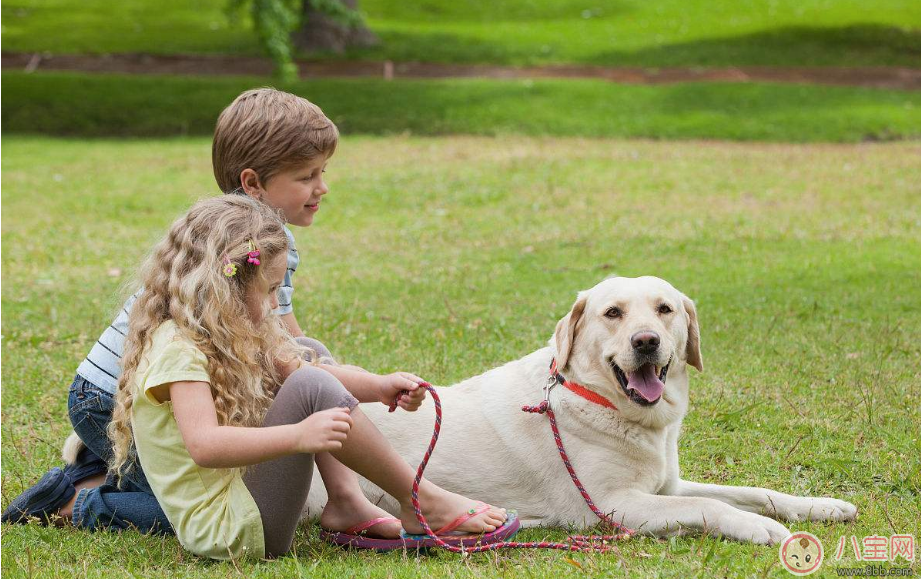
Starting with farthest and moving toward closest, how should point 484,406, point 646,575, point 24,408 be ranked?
point 24,408 < point 484,406 < point 646,575

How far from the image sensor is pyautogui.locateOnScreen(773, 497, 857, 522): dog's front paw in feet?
13.9

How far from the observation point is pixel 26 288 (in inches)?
391

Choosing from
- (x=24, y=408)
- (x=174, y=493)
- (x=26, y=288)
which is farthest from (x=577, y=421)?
(x=26, y=288)

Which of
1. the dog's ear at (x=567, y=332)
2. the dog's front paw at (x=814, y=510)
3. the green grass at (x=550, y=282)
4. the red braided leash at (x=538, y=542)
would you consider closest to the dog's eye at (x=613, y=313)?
the dog's ear at (x=567, y=332)

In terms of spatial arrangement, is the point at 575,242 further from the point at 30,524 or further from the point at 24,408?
the point at 30,524

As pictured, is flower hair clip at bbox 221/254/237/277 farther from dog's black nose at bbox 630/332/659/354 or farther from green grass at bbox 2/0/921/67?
green grass at bbox 2/0/921/67

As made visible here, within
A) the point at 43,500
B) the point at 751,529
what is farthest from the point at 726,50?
the point at 43,500

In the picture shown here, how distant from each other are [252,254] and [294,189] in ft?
3.42

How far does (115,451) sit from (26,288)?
21.1 feet

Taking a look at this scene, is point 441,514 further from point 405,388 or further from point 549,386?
point 549,386

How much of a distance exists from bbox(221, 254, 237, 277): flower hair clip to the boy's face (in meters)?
0.98

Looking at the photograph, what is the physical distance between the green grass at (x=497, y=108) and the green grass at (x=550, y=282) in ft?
4.47

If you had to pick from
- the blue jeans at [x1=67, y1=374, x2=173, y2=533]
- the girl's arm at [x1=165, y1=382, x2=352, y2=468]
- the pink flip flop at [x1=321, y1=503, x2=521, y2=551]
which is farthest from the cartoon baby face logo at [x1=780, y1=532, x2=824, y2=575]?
the blue jeans at [x1=67, y1=374, x2=173, y2=533]

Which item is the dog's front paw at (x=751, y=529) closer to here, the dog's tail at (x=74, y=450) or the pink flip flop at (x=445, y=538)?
the pink flip flop at (x=445, y=538)
